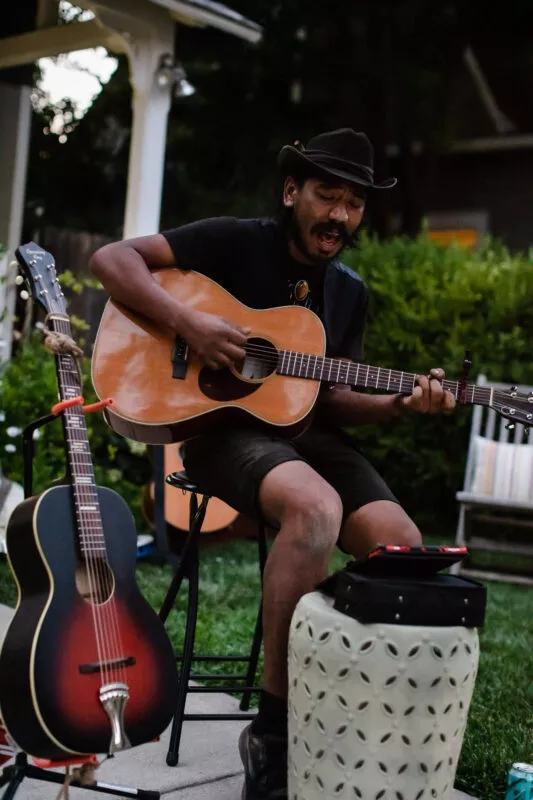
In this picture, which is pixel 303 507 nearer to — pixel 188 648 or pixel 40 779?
pixel 188 648

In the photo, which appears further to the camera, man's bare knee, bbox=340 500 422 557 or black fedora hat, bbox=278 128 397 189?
black fedora hat, bbox=278 128 397 189

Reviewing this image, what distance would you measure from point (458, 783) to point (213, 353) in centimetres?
139

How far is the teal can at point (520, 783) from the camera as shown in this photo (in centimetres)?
227

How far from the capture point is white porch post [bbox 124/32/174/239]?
6258mm

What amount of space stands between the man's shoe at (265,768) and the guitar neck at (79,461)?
0.64m

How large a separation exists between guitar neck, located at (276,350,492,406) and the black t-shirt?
16cm

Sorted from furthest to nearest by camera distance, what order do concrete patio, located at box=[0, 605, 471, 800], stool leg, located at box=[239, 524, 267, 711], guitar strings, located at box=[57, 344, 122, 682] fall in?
1. stool leg, located at box=[239, 524, 267, 711]
2. concrete patio, located at box=[0, 605, 471, 800]
3. guitar strings, located at box=[57, 344, 122, 682]

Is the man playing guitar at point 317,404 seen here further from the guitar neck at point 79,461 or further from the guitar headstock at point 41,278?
the guitar neck at point 79,461

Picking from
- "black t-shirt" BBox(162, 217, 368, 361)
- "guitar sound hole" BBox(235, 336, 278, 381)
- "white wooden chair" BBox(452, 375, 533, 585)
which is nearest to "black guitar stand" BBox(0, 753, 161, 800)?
"guitar sound hole" BBox(235, 336, 278, 381)

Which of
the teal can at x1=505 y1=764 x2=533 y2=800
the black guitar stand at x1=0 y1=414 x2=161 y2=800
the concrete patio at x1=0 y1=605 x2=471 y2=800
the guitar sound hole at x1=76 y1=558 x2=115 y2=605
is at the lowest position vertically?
the concrete patio at x1=0 y1=605 x2=471 y2=800

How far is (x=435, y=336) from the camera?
694cm

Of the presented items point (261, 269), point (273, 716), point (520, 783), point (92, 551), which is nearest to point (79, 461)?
point (92, 551)

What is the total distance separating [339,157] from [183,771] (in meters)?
Result: 1.77

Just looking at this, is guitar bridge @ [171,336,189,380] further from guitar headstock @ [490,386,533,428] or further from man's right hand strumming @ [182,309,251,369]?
guitar headstock @ [490,386,533,428]
